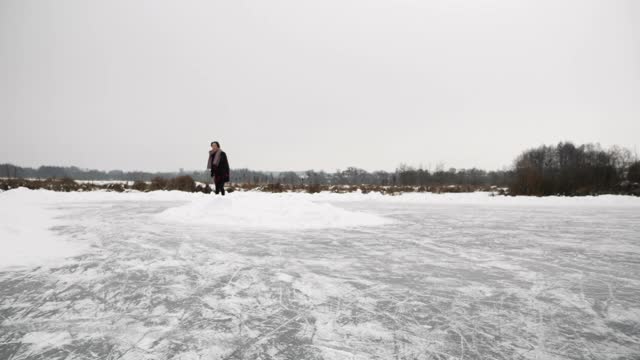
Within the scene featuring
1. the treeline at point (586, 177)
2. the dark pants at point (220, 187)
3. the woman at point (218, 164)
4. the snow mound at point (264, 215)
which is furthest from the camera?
the treeline at point (586, 177)

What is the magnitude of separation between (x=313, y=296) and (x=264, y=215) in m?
4.81

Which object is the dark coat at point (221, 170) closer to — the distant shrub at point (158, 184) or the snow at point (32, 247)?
the snow at point (32, 247)

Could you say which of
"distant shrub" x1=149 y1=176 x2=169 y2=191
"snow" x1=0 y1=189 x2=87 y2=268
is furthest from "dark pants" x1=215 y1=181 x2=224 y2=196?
"distant shrub" x1=149 y1=176 x2=169 y2=191

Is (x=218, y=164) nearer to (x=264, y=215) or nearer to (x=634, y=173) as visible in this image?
(x=264, y=215)

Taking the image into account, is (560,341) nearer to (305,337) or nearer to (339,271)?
(305,337)

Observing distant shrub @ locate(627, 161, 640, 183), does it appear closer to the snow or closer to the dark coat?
the dark coat

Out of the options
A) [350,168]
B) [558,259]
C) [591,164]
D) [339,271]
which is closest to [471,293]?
[339,271]

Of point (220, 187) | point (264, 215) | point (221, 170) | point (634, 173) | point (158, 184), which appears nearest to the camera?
point (264, 215)

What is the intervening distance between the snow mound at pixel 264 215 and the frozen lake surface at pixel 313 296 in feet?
4.72

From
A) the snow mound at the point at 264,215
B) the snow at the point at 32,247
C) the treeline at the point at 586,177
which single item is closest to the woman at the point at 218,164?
the snow mound at the point at 264,215

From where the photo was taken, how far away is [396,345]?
192cm

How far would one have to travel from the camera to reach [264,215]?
24.4ft

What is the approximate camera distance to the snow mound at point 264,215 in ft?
23.6

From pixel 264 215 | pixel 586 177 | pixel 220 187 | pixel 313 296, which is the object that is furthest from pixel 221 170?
pixel 586 177
